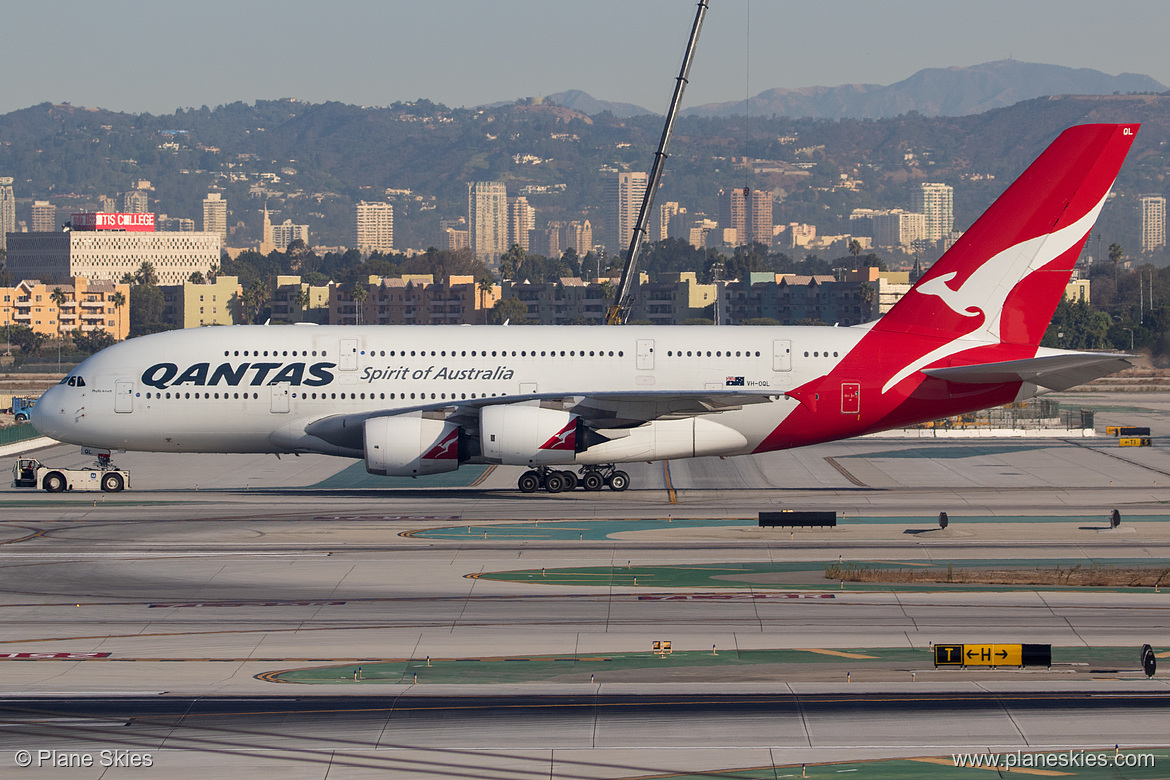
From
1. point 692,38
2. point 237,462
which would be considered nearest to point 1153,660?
point 237,462

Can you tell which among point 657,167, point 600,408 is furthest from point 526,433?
point 657,167

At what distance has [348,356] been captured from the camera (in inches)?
1751

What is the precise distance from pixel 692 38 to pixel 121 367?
69.2m

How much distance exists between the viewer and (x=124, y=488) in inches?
1870

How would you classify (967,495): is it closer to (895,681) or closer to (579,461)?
(579,461)

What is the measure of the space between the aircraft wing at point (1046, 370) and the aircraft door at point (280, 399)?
22.1m

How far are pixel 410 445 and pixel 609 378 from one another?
7260 millimetres

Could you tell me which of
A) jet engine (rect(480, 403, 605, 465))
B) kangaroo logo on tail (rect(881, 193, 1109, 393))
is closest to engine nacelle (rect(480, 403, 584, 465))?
jet engine (rect(480, 403, 605, 465))

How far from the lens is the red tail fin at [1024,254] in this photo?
137 ft

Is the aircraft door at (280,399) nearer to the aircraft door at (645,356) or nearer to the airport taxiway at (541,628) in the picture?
the airport taxiway at (541,628)

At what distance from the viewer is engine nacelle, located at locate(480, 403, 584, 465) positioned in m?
42.6

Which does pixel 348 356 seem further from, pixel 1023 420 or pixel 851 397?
pixel 1023 420

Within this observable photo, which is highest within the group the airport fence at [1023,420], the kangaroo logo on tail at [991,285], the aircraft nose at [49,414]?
the kangaroo logo on tail at [991,285]

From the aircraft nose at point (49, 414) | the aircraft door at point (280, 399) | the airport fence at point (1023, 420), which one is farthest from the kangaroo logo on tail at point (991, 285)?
the airport fence at point (1023, 420)
